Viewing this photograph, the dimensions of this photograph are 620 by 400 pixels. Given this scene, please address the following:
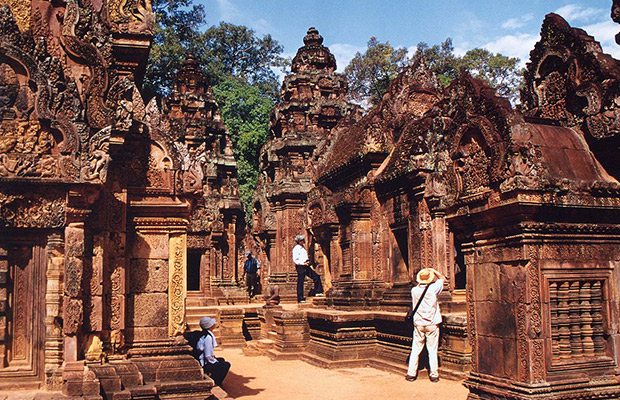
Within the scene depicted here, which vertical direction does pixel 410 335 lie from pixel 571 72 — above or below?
below

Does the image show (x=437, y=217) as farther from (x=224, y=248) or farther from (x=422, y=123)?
(x=224, y=248)

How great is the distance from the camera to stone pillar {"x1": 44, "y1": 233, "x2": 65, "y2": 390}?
22.9ft

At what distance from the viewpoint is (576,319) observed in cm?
541

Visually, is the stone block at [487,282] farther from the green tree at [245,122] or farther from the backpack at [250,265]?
the green tree at [245,122]

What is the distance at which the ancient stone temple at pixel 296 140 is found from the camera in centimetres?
2050

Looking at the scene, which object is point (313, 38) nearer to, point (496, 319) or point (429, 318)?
point (429, 318)

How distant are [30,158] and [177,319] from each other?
2.57 metres

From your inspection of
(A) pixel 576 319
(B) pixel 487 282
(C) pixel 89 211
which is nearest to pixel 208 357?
(C) pixel 89 211

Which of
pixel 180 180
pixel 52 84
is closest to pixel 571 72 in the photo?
pixel 180 180

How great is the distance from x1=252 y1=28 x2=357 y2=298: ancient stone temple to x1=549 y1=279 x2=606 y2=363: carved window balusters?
1441 centimetres

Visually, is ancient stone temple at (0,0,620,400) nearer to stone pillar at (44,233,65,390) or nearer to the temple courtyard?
stone pillar at (44,233,65,390)

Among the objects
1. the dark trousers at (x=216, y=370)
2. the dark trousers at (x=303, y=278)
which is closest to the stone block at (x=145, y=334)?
the dark trousers at (x=216, y=370)

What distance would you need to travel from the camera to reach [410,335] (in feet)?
36.6

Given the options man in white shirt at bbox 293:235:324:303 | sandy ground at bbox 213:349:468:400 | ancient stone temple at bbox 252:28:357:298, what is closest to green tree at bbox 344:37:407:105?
ancient stone temple at bbox 252:28:357:298
